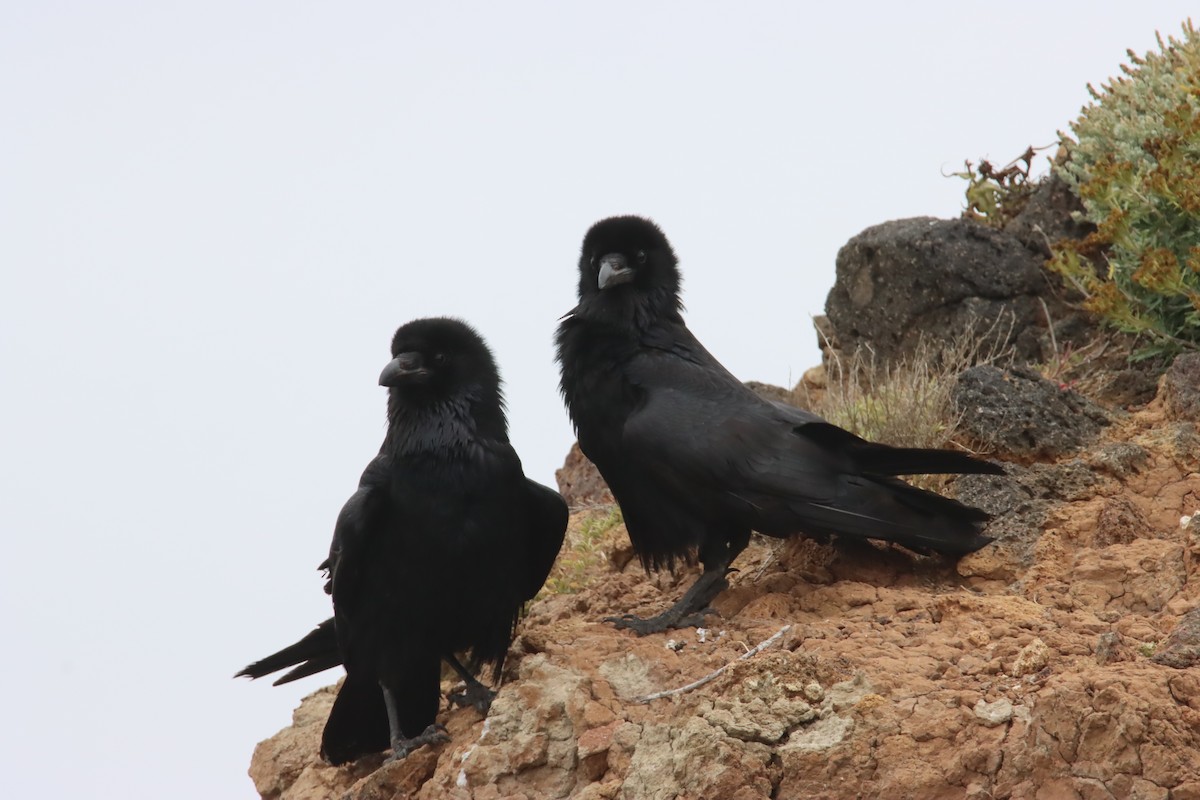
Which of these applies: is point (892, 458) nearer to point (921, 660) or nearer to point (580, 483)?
point (921, 660)

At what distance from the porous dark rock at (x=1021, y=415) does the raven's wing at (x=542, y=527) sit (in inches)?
95.7

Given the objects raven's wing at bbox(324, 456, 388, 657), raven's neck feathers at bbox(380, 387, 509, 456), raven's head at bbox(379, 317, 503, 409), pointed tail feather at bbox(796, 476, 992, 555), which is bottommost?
pointed tail feather at bbox(796, 476, 992, 555)

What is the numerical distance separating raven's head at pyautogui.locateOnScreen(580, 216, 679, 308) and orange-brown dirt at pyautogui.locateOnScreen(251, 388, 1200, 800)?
151 cm

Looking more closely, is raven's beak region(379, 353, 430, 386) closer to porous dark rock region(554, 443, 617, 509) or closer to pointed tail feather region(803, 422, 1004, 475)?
pointed tail feather region(803, 422, 1004, 475)

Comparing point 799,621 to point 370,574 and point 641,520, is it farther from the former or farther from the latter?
point 370,574

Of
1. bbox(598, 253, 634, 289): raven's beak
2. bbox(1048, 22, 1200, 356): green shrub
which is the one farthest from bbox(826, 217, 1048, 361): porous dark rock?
bbox(598, 253, 634, 289): raven's beak

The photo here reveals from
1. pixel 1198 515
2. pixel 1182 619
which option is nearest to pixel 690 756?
pixel 1182 619

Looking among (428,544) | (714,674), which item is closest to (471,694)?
(428,544)

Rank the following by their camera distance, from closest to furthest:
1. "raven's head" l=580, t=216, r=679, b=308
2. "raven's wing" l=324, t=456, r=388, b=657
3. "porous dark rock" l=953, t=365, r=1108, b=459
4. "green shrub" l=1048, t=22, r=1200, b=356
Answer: "raven's wing" l=324, t=456, r=388, b=657, "raven's head" l=580, t=216, r=679, b=308, "porous dark rock" l=953, t=365, r=1108, b=459, "green shrub" l=1048, t=22, r=1200, b=356

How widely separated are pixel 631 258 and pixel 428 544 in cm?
194

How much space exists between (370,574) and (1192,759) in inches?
137

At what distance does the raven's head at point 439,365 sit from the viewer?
22.1 ft

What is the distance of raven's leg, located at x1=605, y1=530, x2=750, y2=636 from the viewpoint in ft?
21.9

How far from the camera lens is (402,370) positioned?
6.68 m
